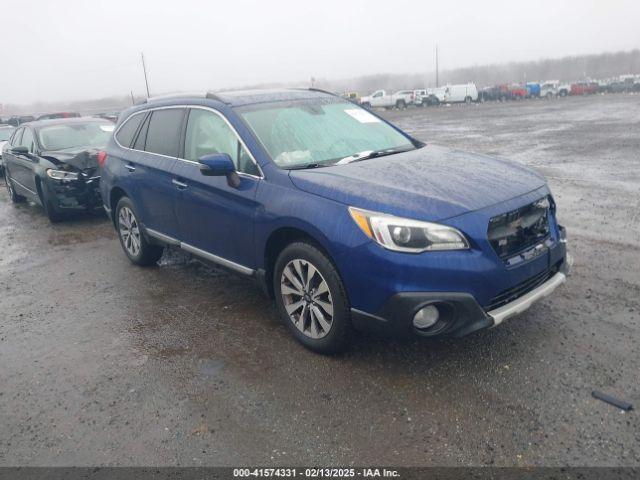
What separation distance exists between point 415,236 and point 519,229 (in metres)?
0.75

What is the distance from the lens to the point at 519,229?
11.2ft

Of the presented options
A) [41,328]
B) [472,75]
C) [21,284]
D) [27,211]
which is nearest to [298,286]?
[41,328]

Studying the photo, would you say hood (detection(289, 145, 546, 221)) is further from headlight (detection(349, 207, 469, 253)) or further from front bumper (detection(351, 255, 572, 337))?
front bumper (detection(351, 255, 572, 337))

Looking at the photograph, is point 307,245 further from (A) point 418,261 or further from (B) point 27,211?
(B) point 27,211

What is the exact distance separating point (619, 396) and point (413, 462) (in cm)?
135

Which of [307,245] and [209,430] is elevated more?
[307,245]

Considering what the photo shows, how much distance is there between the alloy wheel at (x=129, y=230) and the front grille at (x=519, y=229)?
3934mm

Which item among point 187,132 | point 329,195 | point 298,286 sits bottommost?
point 298,286

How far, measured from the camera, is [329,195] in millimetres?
3500

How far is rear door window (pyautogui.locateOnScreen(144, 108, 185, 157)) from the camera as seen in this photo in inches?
195

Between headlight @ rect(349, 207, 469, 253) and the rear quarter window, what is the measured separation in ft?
11.8

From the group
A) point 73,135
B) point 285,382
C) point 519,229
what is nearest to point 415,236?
point 519,229

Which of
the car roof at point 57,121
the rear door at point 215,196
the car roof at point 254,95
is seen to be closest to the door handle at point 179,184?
the rear door at point 215,196

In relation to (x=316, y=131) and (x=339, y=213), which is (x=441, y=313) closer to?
(x=339, y=213)
